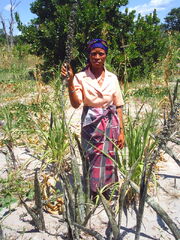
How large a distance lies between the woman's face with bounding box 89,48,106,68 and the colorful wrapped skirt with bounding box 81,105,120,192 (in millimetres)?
341

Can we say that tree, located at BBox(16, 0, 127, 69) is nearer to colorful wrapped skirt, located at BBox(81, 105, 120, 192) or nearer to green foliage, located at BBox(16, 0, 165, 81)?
green foliage, located at BBox(16, 0, 165, 81)

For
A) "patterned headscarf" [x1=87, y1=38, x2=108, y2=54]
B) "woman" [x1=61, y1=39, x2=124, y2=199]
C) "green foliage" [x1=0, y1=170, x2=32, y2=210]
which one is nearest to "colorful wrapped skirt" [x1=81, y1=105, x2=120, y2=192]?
"woman" [x1=61, y1=39, x2=124, y2=199]

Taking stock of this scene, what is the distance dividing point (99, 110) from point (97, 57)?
0.40 m

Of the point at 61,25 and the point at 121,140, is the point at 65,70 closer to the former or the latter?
the point at 121,140

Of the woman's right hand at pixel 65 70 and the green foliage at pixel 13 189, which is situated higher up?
the woman's right hand at pixel 65 70

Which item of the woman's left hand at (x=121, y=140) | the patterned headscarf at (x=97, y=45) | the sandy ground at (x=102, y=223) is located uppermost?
the patterned headscarf at (x=97, y=45)

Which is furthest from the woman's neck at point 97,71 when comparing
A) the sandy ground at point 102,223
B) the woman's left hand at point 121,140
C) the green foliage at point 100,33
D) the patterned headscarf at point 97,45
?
the green foliage at point 100,33

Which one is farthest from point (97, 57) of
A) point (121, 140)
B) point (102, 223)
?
point (102, 223)

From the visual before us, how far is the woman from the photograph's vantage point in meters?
1.88

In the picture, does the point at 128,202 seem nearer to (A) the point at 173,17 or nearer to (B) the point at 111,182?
(B) the point at 111,182

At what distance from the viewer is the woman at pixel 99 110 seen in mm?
1880

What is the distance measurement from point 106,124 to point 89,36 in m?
5.32

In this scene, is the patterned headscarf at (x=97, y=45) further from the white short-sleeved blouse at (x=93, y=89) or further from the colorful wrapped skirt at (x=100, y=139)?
the colorful wrapped skirt at (x=100, y=139)

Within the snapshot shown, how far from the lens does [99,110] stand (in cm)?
193
